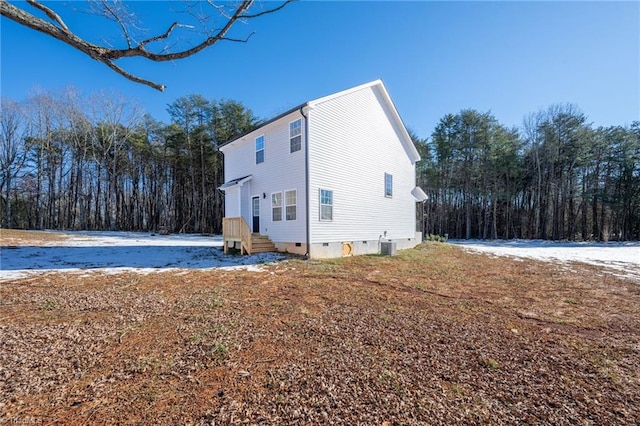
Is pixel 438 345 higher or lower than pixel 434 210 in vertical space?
lower

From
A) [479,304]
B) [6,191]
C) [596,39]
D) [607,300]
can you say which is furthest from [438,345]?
[6,191]

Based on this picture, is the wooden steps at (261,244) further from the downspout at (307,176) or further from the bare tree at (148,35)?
the bare tree at (148,35)

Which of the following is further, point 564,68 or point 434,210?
point 434,210

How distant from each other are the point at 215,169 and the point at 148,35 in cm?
2488

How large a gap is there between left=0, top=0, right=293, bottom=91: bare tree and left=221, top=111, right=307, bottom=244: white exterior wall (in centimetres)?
680

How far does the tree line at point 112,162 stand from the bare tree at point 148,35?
2316 centimetres

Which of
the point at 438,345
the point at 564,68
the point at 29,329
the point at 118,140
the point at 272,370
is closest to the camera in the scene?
the point at 272,370

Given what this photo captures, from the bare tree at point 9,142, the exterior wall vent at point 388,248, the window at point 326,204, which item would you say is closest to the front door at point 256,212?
the window at point 326,204

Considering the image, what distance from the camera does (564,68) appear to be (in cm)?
980

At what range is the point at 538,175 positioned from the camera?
25.4 metres

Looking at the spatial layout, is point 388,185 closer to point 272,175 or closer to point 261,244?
point 272,175

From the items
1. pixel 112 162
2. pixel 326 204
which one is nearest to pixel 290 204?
pixel 326 204

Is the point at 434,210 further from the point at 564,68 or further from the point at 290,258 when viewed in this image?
the point at 290,258

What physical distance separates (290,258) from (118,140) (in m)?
27.5
